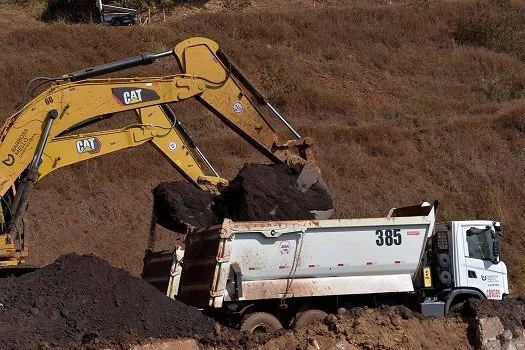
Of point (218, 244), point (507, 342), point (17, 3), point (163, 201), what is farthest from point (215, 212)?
point (17, 3)

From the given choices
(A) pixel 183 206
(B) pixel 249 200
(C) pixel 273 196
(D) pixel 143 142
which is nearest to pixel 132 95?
(D) pixel 143 142

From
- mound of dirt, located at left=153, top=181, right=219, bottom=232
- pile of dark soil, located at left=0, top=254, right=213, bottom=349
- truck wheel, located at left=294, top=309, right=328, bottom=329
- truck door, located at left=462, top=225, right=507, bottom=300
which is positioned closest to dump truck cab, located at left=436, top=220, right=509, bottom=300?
truck door, located at left=462, top=225, right=507, bottom=300

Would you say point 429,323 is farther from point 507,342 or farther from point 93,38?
point 93,38

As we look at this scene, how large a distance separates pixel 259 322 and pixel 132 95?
184 inches

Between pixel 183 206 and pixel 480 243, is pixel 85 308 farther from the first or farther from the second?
pixel 480 243

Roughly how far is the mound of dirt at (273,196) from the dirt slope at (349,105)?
9966 millimetres

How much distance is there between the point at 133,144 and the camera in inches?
655

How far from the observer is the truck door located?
16391 mm

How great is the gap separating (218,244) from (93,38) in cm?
2883

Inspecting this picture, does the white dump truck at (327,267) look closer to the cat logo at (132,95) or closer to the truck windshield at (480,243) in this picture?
the truck windshield at (480,243)

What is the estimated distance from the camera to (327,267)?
49.6 ft

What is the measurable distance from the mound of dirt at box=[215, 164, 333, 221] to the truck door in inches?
104

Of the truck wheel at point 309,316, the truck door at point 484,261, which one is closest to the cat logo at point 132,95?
the truck wheel at point 309,316

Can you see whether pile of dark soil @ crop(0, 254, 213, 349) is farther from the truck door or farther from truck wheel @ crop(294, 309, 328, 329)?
the truck door
